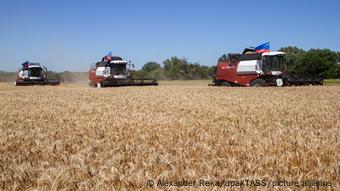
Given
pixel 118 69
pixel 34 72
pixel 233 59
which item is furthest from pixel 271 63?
pixel 34 72

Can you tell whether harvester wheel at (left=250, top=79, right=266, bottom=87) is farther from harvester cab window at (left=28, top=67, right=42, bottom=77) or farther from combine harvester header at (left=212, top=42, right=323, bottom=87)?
harvester cab window at (left=28, top=67, right=42, bottom=77)

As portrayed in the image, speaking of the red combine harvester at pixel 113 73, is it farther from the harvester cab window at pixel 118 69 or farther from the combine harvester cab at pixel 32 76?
the combine harvester cab at pixel 32 76

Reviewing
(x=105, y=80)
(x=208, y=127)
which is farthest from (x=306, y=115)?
(x=105, y=80)

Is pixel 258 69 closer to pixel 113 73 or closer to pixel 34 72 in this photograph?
pixel 113 73

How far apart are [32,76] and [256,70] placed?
2883 cm

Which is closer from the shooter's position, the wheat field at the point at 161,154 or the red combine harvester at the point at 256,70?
the wheat field at the point at 161,154

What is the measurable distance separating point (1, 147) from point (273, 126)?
575cm

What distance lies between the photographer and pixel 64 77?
8362 centimetres

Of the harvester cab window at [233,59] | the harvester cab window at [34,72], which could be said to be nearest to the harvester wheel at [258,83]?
the harvester cab window at [233,59]

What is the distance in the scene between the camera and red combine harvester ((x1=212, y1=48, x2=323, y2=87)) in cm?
3156

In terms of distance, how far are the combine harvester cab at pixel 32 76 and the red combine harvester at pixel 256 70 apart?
910 inches

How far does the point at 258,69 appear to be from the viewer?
104 ft

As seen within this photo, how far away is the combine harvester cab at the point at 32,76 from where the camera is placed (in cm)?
4588

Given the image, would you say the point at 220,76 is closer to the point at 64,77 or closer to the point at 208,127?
the point at 208,127
